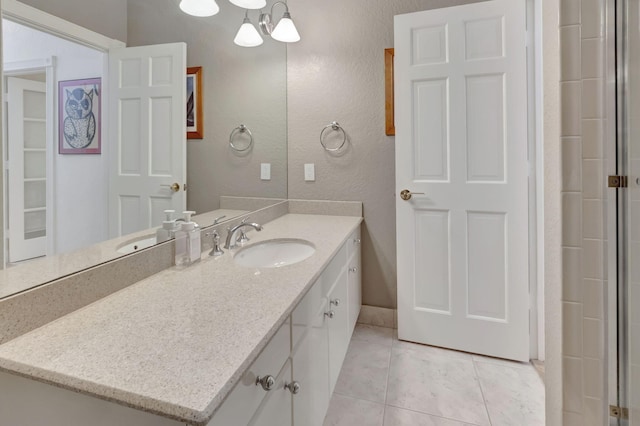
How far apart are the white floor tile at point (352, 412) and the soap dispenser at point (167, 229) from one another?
110cm

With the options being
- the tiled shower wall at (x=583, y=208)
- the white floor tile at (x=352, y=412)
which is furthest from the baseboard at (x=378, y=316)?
the tiled shower wall at (x=583, y=208)

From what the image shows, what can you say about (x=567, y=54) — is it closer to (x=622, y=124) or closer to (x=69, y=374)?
(x=622, y=124)

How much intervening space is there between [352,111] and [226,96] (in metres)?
0.93

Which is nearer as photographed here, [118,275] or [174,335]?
[174,335]

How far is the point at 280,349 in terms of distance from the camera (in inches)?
34.2

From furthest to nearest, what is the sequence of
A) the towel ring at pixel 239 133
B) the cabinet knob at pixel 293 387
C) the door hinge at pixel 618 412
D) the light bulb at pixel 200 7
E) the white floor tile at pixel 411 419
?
the towel ring at pixel 239 133
the white floor tile at pixel 411 419
the light bulb at pixel 200 7
the door hinge at pixel 618 412
the cabinet knob at pixel 293 387

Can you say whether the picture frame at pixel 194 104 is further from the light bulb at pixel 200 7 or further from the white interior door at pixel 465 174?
the white interior door at pixel 465 174

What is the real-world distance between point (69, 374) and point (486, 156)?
6.89ft

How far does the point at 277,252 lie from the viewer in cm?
171

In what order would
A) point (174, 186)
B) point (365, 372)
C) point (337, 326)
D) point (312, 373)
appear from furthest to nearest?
1. point (365, 372)
2. point (337, 326)
3. point (174, 186)
4. point (312, 373)

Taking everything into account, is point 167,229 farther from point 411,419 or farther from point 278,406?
point 411,419

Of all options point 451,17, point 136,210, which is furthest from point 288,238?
point 451,17

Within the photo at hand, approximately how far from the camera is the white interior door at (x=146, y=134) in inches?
40.6

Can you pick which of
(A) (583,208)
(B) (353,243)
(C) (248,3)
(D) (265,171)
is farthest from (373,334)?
(C) (248,3)
